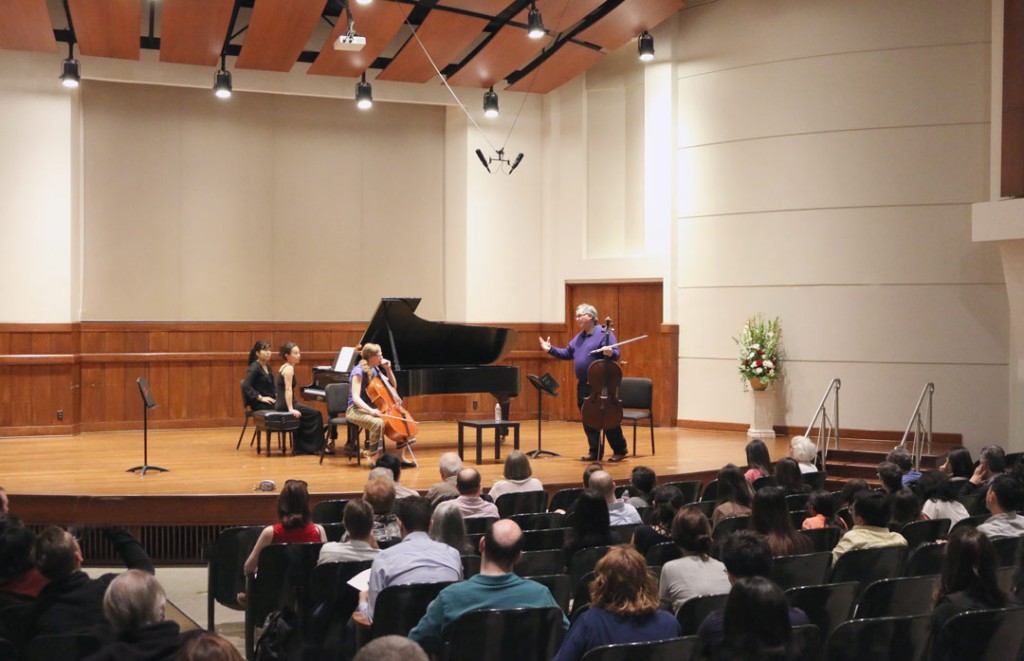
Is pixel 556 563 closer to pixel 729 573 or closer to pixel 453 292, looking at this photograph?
pixel 729 573

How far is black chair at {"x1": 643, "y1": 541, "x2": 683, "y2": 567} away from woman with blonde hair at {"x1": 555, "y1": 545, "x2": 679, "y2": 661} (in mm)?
1366

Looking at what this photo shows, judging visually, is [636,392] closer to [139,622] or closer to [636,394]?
[636,394]

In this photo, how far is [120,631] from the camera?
2.88 meters

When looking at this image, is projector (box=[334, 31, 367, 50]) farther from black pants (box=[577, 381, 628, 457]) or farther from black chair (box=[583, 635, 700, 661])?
black chair (box=[583, 635, 700, 661])

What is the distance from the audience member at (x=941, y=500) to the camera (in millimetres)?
5824

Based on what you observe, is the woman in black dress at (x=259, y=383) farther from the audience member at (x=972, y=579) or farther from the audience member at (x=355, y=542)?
A: the audience member at (x=972, y=579)

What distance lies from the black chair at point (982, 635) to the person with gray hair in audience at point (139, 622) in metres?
2.29

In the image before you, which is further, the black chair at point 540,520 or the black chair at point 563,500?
the black chair at point 563,500

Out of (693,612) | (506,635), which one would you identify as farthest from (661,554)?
(506,635)

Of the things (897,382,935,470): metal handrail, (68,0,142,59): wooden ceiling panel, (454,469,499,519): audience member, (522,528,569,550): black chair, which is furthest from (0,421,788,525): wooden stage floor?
(68,0,142,59): wooden ceiling panel

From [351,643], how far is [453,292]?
9705mm

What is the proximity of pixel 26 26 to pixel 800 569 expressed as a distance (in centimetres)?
943

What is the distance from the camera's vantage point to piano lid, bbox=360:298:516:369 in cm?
1008

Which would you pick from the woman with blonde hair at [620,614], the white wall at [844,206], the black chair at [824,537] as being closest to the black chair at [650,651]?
the woman with blonde hair at [620,614]
